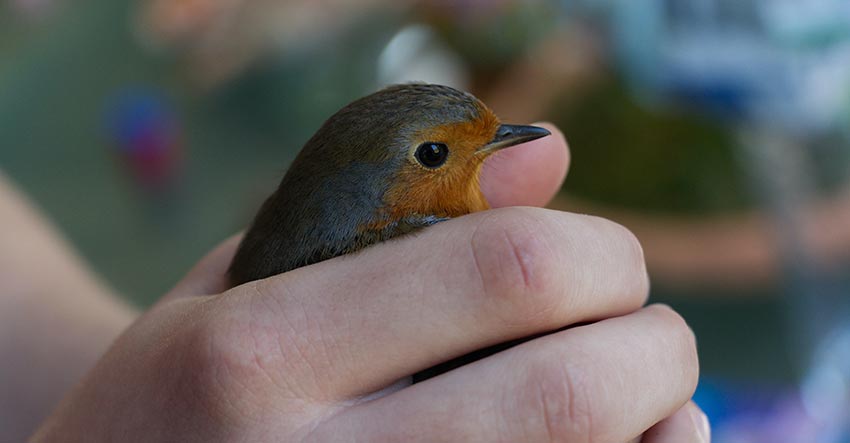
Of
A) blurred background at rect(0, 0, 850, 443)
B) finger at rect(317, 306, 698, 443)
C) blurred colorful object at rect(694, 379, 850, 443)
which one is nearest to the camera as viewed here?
finger at rect(317, 306, 698, 443)

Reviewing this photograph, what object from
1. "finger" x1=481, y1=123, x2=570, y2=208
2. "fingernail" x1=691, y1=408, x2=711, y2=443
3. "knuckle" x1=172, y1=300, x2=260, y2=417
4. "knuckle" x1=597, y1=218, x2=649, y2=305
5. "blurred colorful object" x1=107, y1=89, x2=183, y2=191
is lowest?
"fingernail" x1=691, y1=408, x2=711, y2=443

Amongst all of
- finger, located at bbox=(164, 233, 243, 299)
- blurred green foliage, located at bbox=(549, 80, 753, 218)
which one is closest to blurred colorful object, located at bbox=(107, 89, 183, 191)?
blurred green foliage, located at bbox=(549, 80, 753, 218)

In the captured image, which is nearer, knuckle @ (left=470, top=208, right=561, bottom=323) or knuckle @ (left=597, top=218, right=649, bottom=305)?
knuckle @ (left=470, top=208, right=561, bottom=323)

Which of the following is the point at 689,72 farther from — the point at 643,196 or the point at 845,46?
the point at 643,196

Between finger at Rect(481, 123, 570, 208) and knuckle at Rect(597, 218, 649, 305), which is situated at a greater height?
finger at Rect(481, 123, 570, 208)

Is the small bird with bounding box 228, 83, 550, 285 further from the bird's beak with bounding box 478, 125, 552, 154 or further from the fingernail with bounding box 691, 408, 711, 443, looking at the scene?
the fingernail with bounding box 691, 408, 711, 443

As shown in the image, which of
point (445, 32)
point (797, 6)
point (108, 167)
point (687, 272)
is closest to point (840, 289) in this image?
point (687, 272)

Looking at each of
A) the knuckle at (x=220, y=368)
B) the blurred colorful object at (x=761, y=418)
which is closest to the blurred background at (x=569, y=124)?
the blurred colorful object at (x=761, y=418)
